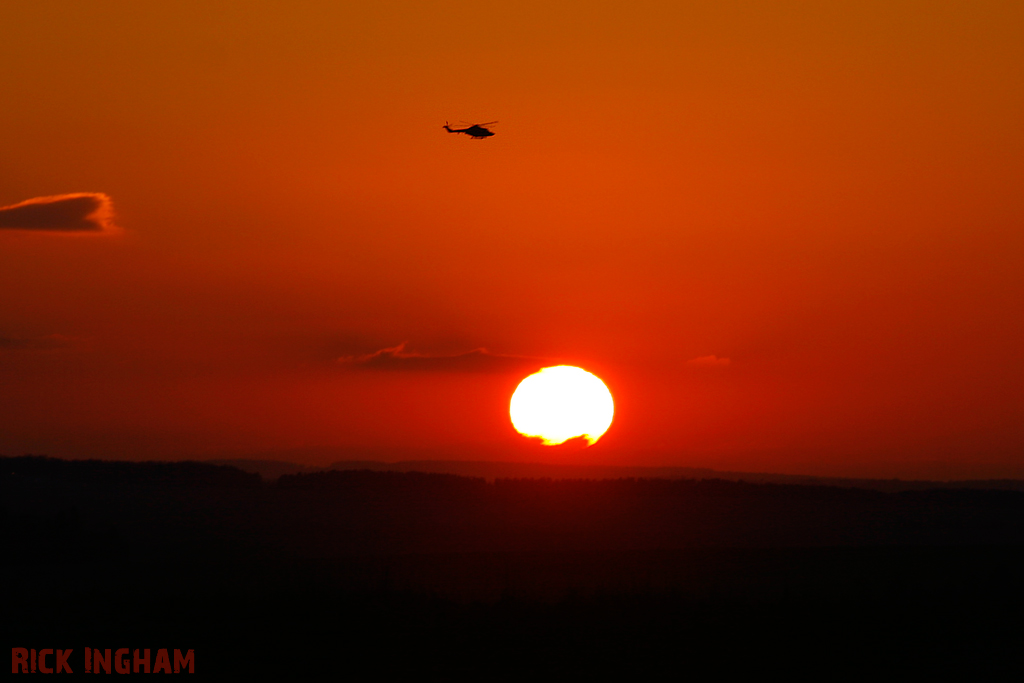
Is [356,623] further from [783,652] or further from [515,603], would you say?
[783,652]

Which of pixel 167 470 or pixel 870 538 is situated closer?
pixel 870 538

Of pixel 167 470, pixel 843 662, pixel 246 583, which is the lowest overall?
pixel 843 662

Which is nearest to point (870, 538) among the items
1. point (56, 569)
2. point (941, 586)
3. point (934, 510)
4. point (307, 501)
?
point (934, 510)


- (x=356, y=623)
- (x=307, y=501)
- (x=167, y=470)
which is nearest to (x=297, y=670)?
(x=356, y=623)

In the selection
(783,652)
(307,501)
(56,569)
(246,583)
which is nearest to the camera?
(783,652)

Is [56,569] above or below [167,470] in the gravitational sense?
below

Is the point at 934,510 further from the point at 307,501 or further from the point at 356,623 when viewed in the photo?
the point at 356,623

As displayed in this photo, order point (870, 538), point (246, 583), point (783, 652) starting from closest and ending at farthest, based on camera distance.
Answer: point (783, 652), point (246, 583), point (870, 538)
